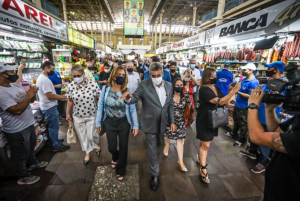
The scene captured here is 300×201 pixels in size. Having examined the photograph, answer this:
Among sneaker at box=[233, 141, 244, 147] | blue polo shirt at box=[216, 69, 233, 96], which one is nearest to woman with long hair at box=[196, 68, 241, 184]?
sneaker at box=[233, 141, 244, 147]

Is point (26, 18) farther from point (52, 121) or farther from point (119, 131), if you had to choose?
point (119, 131)

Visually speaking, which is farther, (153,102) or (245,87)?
(245,87)

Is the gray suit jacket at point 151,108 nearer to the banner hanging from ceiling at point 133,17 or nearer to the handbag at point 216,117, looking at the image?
the handbag at point 216,117

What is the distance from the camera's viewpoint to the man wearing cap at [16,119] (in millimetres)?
1854

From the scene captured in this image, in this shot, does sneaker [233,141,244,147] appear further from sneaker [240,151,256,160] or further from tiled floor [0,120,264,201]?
sneaker [240,151,256,160]

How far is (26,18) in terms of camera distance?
3.89 meters

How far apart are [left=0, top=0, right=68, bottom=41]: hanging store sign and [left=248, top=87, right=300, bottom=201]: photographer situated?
475 centimetres

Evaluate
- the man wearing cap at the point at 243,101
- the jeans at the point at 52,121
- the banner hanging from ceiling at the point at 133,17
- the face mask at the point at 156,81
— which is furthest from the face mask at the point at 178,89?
the banner hanging from ceiling at the point at 133,17

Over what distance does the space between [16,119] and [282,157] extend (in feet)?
9.45

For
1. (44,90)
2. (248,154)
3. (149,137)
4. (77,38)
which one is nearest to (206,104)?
(149,137)

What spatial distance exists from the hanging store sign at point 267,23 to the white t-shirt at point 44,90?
206 inches

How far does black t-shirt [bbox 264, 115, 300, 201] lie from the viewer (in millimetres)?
896

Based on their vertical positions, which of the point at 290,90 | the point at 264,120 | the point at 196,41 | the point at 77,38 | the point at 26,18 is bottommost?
the point at 264,120

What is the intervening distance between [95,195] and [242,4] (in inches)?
520
